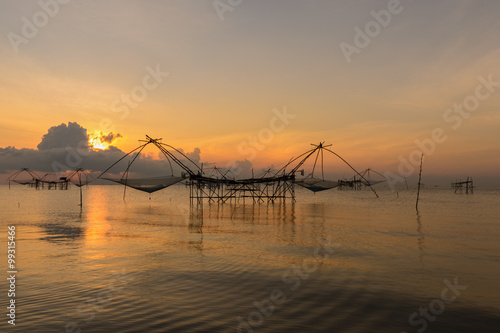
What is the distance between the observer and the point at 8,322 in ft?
21.6

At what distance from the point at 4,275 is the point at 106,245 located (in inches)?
224

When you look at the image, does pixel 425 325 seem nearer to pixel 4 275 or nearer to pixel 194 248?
pixel 194 248

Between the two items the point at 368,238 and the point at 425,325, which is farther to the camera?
the point at 368,238

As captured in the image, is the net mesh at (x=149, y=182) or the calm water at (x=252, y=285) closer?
the calm water at (x=252, y=285)

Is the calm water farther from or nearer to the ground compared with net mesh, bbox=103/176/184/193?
nearer to the ground

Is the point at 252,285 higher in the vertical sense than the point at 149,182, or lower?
lower

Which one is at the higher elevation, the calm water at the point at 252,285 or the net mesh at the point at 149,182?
the net mesh at the point at 149,182

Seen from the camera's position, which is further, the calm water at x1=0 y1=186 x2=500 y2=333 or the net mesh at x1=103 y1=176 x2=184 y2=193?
the net mesh at x1=103 y1=176 x2=184 y2=193

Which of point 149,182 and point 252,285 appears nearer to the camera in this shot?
point 252,285

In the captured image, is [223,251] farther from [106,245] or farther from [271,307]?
[271,307]

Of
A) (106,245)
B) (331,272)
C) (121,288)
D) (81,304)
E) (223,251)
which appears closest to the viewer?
(81,304)

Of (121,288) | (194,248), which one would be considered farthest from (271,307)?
(194,248)

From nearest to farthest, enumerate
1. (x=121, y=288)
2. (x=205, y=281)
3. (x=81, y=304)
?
(x=81, y=304), (x=121, y=288), (x=205, y=281)

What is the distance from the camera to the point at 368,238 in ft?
59.7
